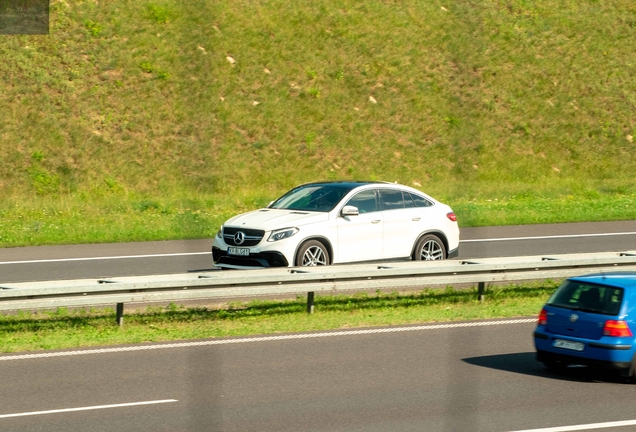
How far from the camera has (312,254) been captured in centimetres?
1669

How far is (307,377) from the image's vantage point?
420 inches

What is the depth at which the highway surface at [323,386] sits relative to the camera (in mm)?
8781

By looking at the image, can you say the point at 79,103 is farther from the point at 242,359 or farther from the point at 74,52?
the point at 242,359

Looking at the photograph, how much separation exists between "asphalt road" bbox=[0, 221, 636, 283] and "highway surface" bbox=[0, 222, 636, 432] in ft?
21.4

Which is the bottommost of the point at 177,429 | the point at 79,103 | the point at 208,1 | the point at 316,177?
the point at 177,429

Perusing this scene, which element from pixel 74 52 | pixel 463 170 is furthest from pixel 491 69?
pixel 74 52

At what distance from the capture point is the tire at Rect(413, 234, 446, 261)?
Answer: 17.9 meters

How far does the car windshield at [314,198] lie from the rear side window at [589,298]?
655 cm

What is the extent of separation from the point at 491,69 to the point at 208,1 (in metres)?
11.9

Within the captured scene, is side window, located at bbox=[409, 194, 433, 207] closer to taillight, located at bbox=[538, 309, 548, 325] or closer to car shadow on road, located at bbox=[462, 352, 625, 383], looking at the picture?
car shadow on road, located at bbox=[462, 352, 625, 383]

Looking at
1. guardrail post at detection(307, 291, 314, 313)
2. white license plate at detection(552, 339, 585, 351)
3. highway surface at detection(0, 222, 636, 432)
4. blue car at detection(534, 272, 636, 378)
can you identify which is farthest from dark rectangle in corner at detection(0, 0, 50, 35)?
white license plate at detection(552, 339, 585, 351)

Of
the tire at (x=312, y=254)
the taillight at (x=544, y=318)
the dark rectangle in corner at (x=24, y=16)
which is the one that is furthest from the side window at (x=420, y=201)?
the dark rectangle in corner at (x=24, y=16)

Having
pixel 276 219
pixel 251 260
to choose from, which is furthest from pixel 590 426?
pixel 276 219

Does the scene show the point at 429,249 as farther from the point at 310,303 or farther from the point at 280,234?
the point at 310,303
